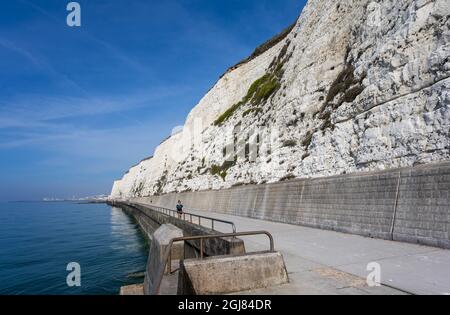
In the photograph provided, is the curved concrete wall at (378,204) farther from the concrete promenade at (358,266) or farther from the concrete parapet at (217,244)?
the concrete parapet at (217,244)

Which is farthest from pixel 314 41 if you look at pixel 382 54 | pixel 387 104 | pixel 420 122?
pixel 420 122

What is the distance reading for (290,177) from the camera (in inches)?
909

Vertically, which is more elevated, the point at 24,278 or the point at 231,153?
the point at 231,153

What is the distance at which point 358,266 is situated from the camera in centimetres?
770

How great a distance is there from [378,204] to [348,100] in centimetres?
922

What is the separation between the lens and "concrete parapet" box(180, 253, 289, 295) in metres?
6.05

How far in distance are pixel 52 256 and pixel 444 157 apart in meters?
25.2

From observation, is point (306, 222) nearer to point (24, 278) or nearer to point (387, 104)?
point (387, 104)

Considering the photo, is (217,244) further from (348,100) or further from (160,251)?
(348,100)

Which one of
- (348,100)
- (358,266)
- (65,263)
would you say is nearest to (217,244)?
(358,266)

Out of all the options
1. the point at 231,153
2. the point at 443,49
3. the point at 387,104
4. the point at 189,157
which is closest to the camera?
the point at 443,49

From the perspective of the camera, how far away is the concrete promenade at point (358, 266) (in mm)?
Answer: 6109

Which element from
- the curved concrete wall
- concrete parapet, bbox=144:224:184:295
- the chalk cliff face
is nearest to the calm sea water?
concrete parapet, bbox=144:224:184:295

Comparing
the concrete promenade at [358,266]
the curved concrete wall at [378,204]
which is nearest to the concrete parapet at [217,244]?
the concrete promenade at [358,266]
